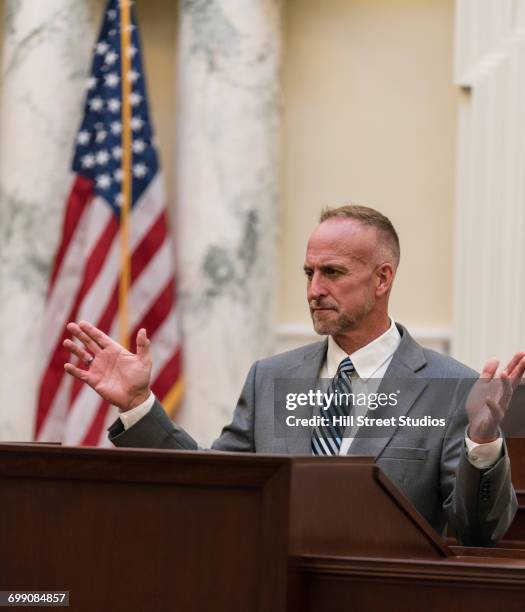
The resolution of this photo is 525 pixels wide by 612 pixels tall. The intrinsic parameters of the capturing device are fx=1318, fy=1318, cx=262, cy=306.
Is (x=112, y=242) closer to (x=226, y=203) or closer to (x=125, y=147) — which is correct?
(x=125, y=147)

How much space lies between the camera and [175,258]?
6.88 m

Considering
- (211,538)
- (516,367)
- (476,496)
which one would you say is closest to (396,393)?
(516,367)

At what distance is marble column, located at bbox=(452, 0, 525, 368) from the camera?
246 inches

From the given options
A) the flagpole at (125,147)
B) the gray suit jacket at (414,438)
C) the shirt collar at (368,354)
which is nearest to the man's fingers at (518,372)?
the gray suit jacket at (414,438)

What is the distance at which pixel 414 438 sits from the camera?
125 inches

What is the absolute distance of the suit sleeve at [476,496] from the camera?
3.09m

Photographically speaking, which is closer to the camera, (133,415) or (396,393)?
(396,393)

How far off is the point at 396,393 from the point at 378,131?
4.18 m

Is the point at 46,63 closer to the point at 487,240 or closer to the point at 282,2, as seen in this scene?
the point at 282,2

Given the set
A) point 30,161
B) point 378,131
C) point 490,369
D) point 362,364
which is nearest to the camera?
point 490,369

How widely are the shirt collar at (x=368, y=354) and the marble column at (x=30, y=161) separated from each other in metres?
3.32

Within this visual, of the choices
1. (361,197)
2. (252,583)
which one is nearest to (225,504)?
(252,583)

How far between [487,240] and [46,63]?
244 centimetres

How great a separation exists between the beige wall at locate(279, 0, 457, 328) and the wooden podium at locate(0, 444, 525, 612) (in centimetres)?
431
